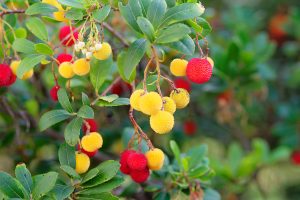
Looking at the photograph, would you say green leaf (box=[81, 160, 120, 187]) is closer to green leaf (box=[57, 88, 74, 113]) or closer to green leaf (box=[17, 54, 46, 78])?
green leaf (box=[57, 88, 74, 113])

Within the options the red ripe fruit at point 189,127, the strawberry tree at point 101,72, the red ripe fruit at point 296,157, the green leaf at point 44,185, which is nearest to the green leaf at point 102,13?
the strawberry tree at point 101,72

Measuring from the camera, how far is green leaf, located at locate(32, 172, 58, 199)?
3.76 feet

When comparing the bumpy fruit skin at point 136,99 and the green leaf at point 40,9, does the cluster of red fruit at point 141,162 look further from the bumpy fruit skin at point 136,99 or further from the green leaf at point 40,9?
the green leaf at point 40,9

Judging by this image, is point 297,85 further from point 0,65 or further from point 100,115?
point 0,65

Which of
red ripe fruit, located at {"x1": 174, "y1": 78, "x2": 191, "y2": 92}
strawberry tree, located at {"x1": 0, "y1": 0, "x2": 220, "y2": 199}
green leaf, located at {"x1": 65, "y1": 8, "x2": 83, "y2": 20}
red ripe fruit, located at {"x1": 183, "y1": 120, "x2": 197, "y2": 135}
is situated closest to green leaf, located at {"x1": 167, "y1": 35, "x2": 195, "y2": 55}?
strawberry tree, located at {"x1": 0, "y1": 0, "x2": 220, "y2": 199}

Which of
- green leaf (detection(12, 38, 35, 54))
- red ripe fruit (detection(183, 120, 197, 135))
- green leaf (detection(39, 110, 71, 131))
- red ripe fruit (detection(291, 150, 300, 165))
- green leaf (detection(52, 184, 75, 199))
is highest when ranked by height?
green leaf (detection(12, 38, 35, 54))

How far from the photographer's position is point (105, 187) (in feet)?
4.01

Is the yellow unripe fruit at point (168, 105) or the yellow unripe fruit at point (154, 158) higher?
the yellow unripe fruit at point (168, 105)

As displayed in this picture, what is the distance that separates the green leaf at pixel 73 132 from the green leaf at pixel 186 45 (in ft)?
0.86

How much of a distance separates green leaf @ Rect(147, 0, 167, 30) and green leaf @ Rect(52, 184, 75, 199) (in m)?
0.39

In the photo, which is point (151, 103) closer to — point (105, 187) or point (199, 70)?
point (199, 70)

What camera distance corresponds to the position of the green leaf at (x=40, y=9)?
1206 millimetres

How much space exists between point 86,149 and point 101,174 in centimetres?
7

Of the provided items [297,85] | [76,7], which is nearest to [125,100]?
[76,7]
